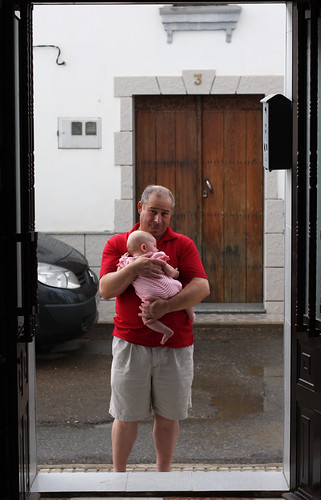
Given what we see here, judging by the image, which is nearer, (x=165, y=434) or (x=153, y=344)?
(x=153, y=344)

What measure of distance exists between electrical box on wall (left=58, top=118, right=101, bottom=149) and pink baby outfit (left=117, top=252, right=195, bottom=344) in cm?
618

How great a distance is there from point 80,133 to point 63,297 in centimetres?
311

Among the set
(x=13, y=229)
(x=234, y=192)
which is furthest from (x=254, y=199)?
(x=13, y=229)

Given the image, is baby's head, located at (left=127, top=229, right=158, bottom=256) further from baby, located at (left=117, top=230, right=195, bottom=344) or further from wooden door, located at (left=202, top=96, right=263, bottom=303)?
wooden door, located at (left=202, top=96, right=263, bottom=303)

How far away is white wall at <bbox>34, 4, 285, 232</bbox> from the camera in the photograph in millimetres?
10188

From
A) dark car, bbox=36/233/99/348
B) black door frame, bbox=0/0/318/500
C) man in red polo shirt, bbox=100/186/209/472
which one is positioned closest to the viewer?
black door frame, bbox=0/0/318/500

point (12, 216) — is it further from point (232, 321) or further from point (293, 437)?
point (232, 321)

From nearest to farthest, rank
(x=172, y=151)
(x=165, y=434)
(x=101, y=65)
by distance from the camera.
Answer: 1. (x=165, y=434)
2. (x=101, y=65)
3. (x=172, y=151)

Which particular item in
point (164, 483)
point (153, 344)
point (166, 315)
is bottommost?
point (164, 483)

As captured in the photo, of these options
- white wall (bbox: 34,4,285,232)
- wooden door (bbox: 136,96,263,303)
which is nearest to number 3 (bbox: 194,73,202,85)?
white wall (bbox: 34,4,285,232)

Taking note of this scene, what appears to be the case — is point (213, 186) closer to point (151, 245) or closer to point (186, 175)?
point (186, 175)

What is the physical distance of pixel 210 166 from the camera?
417 inches

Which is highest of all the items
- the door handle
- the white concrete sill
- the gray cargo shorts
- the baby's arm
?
the door handle

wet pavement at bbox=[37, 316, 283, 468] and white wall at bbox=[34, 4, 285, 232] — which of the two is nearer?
wet pavement at bbox=[37, 316, 283, 468]
